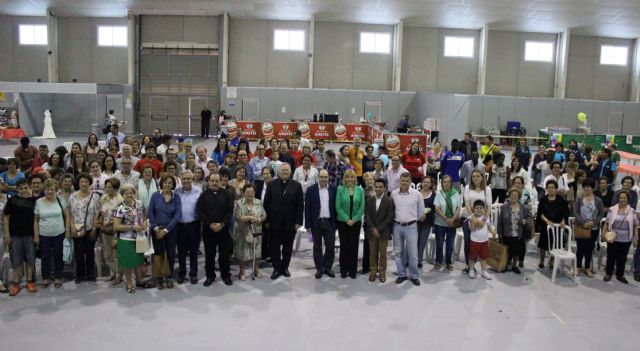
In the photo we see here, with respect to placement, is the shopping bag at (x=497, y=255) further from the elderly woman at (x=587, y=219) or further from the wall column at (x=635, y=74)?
the wall column at (x=635, y=74)

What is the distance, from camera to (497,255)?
8.29m

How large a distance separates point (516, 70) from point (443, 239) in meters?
25.0

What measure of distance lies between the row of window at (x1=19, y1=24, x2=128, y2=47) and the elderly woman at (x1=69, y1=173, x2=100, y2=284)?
24.5 metres

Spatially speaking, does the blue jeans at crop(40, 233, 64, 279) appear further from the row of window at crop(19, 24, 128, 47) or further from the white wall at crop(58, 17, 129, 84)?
the row of window at crop(19, 24, 128, 47)

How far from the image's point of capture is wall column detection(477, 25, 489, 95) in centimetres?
2947

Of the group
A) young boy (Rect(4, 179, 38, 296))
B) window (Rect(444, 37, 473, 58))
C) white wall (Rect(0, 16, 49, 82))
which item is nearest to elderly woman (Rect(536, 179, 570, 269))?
young boy (Rect(4, 179, 38, 296))

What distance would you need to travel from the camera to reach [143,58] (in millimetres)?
29516

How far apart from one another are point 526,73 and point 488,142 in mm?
19713

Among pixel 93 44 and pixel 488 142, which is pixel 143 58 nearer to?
pixel 93 44

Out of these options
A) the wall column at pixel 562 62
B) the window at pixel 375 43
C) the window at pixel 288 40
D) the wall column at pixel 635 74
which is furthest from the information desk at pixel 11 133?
the wall column at pixel 635 74

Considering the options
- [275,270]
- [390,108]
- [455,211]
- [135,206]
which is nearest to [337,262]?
[275,270]

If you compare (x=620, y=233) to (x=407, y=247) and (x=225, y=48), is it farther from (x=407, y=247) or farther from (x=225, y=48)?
(x=225, y=48)

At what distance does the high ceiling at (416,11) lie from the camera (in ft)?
81.3

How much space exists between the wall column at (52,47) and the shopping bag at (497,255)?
86.4 feet
